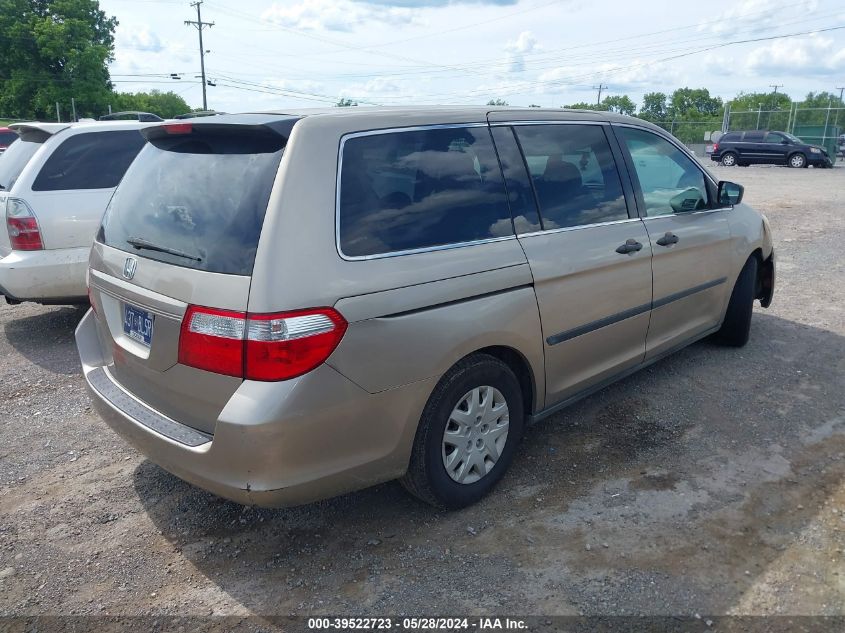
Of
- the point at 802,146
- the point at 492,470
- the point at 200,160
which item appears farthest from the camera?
the point at 802,146

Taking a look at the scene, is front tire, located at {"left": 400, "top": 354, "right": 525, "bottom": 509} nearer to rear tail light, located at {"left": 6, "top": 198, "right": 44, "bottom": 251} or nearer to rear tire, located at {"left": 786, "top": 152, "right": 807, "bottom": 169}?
rear tail light, located at {"left": 6, "top": 198, "right": 44, "bottom": 251}

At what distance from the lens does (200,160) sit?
2.94 m

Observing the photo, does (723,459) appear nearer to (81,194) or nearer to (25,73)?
(81,194)

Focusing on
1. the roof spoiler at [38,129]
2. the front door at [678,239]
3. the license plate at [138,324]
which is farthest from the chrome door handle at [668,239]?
the roof spoiler at [38,129]

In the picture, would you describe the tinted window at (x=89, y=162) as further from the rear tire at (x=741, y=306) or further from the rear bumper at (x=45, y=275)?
the rear tire at (x=741, y=306)

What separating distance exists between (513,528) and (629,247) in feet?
5.86

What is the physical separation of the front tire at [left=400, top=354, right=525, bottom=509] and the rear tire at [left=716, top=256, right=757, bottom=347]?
107 inches

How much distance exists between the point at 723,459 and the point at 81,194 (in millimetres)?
5362

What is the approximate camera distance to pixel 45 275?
554 centimetres

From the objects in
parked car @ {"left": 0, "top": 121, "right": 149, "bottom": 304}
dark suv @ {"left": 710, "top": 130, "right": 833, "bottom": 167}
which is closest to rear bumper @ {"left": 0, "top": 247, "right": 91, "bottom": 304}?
parked car @ {"left": 0, "top": 121, "right": 149, "bottom": 304}

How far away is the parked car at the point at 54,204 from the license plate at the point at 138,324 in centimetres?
308

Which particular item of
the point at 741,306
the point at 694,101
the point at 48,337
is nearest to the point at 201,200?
the point at 48,337

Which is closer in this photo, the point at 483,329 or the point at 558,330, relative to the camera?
the point at 483,329

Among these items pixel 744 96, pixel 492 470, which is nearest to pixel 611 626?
pixel 492 470
